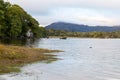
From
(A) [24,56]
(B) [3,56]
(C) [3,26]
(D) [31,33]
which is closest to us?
(B) [3,56]

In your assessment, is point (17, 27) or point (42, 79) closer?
point (42, 79)

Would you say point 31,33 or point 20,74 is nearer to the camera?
point 20,74

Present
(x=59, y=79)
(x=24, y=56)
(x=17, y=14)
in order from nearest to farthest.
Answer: (x=59, y=79) < (x=24, y=56) < (x=17, y=14)

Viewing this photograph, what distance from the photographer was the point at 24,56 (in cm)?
4606

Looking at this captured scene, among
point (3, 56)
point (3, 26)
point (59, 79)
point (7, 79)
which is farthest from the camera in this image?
point (3, 26)

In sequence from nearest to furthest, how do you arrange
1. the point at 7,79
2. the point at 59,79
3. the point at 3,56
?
1. the point at 7,79
2. the point at 59,79
3. the point at 3,56

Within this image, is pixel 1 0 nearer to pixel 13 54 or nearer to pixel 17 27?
pixel 17 27

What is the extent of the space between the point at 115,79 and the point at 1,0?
361ft

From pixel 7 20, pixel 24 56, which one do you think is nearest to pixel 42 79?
pixel 24 56

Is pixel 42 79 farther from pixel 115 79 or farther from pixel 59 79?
pixel 115 79

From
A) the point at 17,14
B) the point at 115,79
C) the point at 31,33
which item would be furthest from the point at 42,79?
the point at 31,33

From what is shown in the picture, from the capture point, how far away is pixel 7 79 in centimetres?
2734

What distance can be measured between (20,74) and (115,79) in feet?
28.7

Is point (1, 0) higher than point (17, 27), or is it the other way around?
point (1, 0)
